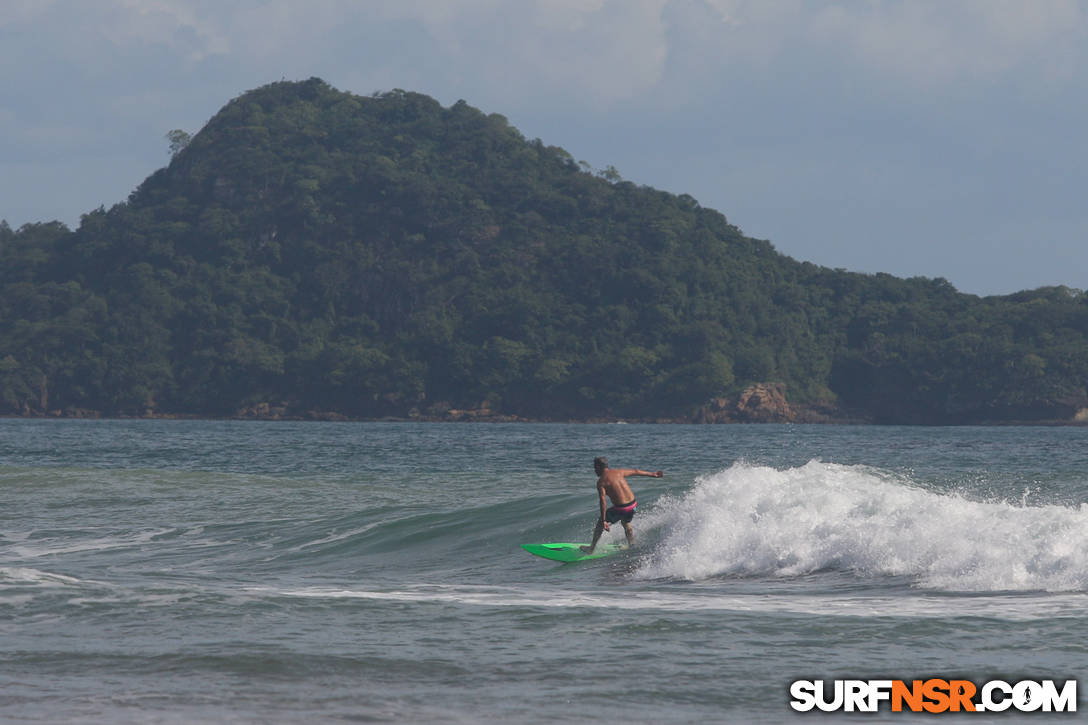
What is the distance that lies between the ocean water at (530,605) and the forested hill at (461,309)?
107 m

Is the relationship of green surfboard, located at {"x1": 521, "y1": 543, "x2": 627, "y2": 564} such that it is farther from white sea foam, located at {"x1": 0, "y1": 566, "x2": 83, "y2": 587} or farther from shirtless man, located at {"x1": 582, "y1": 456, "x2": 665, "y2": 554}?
white sea foam, located at {"x1": 0, "y1": 566, "x2": 83, "y2": 587}

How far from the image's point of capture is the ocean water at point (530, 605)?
375 inches

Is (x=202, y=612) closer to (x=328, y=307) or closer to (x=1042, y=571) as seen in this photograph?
(x=1042, y=571)

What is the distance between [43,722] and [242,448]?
5481cm

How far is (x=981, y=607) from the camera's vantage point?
12.9 metres

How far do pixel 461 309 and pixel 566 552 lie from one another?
128 meters

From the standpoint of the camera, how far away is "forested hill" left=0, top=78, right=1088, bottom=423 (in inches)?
5281

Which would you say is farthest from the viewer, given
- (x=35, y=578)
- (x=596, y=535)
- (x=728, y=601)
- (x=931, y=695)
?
(x=596, y=535)

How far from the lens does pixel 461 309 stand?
145m

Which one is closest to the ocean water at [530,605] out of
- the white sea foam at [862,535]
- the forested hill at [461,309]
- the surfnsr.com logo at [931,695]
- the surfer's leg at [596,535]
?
the white sea foam at [862,535]

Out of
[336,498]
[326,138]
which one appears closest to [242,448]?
[336,498]

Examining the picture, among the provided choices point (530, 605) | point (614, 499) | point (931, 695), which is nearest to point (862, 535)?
point (614, 499)

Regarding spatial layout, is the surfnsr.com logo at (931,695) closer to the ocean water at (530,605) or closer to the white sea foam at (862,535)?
the ocean water at (530,605)

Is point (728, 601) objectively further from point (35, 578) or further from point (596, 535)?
point (35, 578)
